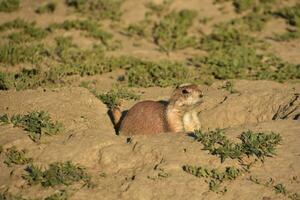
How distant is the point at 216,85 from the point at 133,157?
129 inches

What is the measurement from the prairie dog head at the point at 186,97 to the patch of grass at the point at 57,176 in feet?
5.60


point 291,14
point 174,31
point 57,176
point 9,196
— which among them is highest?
point 291,14

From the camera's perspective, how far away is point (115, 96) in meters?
7.87

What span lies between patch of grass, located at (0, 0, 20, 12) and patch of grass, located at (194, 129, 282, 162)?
304 inches

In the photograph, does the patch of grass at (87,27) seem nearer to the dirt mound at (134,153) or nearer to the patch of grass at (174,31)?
the patch of grass at (174,31)

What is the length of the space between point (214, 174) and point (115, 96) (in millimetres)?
2747

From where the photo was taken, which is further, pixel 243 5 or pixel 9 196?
pixel 243 5

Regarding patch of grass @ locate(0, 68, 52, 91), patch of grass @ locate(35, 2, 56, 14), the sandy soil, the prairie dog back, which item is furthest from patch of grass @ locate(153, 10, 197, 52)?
the prairie dog back

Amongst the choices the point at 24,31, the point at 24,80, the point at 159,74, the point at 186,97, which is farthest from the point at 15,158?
the point at 24,31

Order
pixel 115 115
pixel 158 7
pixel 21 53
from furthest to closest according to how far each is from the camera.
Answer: pixel 158 7 → pixel 21 53 → pixel 115 115

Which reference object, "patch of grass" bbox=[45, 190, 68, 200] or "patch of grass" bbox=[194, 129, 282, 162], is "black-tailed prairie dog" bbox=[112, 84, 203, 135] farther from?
"patch of grass" bbox=[45, 190, 68, 200]

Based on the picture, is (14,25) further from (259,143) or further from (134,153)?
(259,143)

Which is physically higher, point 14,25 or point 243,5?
point 243,5

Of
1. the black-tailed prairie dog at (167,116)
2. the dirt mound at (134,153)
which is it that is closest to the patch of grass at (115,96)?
the dirt mound at (134,153)
